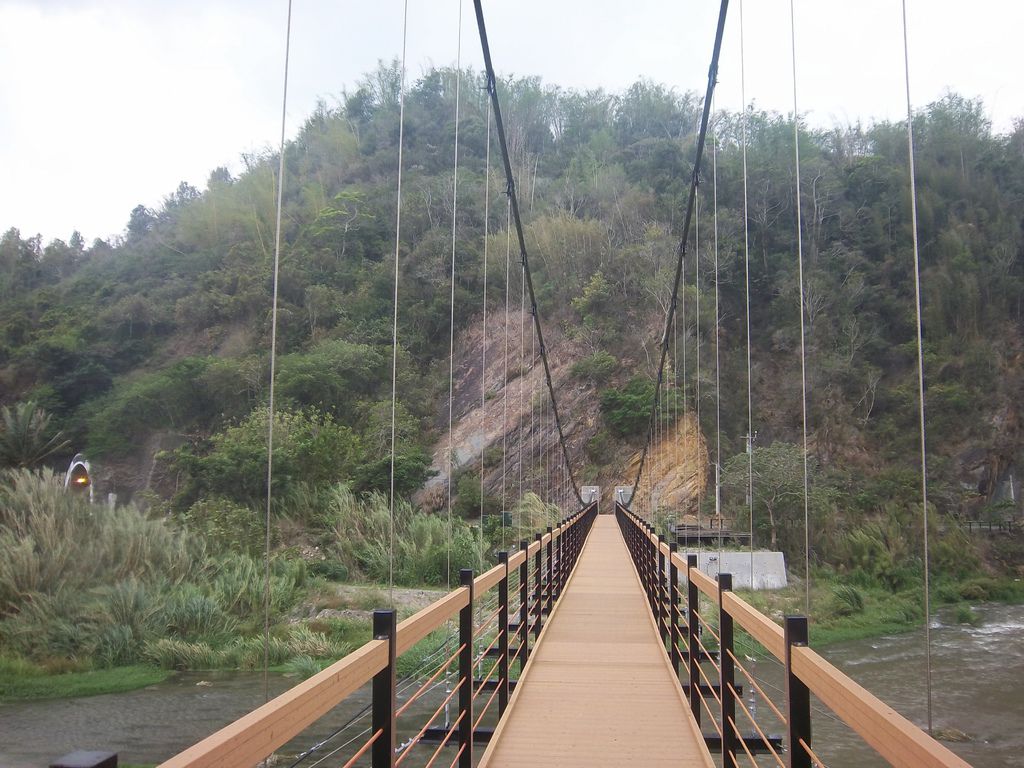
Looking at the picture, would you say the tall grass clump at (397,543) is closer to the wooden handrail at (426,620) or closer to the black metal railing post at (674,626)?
the black metal railing post at (674,626)

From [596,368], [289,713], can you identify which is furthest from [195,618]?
[596,368]

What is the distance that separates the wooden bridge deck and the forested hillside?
12503 millimetres

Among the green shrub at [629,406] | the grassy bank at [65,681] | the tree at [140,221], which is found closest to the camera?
the grassy bank at [65,681]

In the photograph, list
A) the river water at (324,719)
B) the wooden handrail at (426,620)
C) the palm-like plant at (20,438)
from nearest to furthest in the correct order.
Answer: the wooden handrail at (426,620), the river water at (324,719), the palm-like plant at (20,438)

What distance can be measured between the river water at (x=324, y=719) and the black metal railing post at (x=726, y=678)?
157 inches

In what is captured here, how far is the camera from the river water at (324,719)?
24.7 ft

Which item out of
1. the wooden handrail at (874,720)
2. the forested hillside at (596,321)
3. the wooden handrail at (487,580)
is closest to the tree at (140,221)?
the forested hillside at (596,321)

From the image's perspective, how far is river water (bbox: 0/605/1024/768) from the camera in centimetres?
753

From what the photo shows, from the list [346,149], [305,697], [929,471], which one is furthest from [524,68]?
[305,697]

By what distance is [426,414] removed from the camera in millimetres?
24359

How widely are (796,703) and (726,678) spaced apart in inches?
30.9

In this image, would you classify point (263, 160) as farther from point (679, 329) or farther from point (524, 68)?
point (679, 329)

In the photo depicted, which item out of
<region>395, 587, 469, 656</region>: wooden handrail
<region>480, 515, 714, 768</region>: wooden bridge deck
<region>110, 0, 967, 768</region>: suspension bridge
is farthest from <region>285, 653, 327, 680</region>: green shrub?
<region>395, 587, 469, 656</region>: wooden handrail

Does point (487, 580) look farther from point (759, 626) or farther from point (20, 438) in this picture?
point (20, 438)
